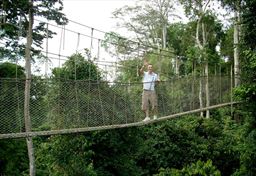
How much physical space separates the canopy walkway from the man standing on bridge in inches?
7.2

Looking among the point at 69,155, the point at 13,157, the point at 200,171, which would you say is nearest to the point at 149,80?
the point at 200,171

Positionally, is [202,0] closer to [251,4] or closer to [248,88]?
[251,4]

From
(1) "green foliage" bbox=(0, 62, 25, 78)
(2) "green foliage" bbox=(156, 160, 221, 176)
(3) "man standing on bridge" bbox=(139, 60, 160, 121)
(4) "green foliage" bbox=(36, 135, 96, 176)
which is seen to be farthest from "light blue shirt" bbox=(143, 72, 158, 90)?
(1) "green foliage" bbox=(0, 62, 25, 78)

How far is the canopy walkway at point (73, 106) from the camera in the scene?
4926 mm

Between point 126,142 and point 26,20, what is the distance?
297 centimetres

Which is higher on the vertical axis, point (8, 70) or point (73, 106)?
point (8, 70)

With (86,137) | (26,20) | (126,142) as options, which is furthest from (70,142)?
(26,20)

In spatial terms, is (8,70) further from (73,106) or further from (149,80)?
(149,80)

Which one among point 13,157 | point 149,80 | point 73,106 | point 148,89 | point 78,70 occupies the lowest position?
point 13,157

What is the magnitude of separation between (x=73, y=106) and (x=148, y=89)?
102cm

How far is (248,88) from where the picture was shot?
6.66 metres

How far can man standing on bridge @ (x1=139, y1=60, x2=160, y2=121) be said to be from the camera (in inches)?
226

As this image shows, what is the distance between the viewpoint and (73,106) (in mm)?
5586

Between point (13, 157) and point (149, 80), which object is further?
point (13, 157)
